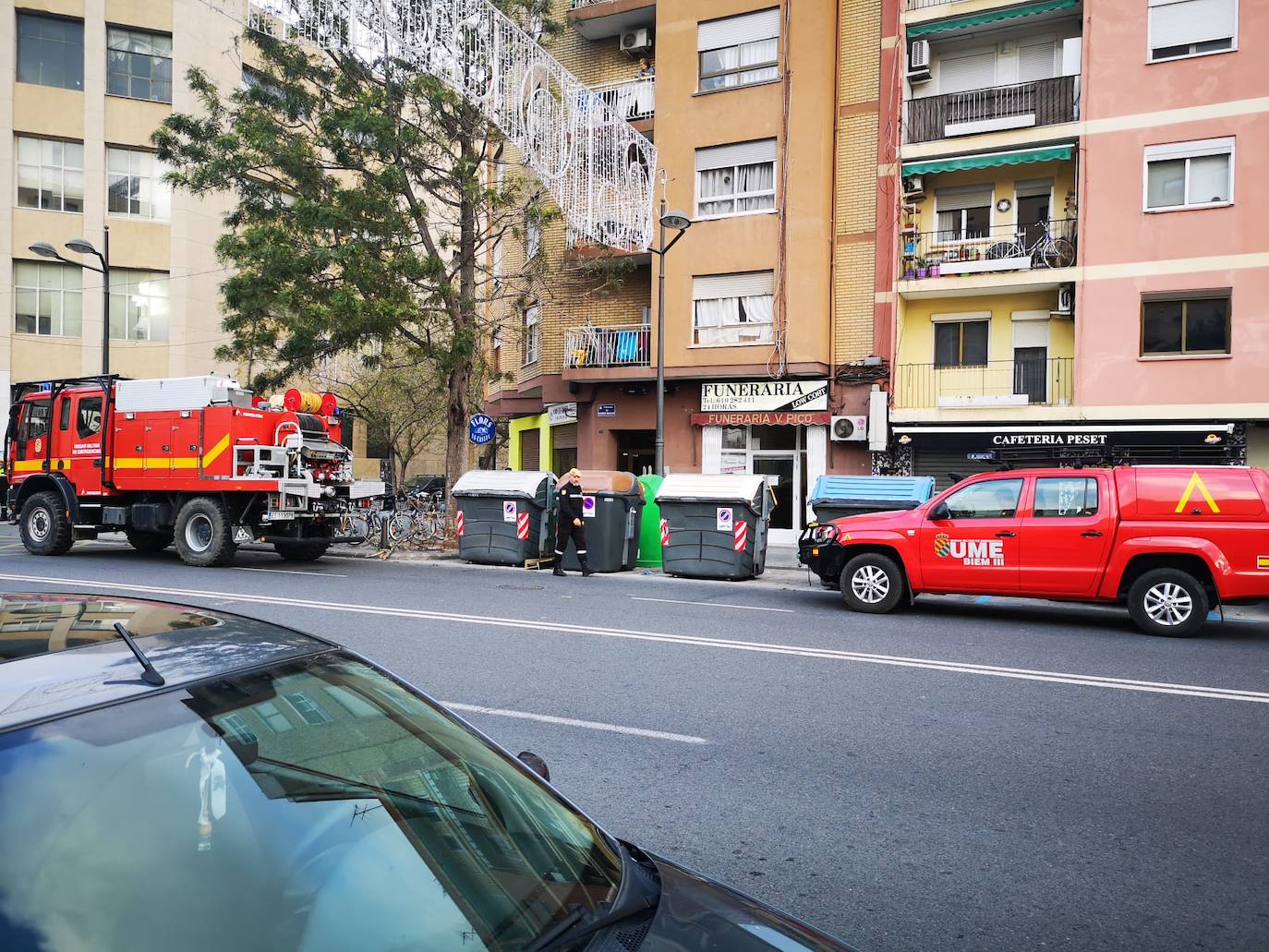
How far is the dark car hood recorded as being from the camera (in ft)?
5.85

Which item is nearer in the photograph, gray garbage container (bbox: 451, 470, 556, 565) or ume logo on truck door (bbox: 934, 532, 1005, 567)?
ume logo on truck door (bbox: 934, 532, 1005, 567)

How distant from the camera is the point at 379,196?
17109 mm

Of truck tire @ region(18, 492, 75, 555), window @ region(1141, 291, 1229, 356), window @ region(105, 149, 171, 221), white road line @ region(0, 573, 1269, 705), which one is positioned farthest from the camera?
window @ region(105, 149, 171, 221)

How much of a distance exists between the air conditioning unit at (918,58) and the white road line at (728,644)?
53.8ft

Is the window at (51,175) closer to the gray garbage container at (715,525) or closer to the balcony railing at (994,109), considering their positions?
the balcony railing at (994,109)

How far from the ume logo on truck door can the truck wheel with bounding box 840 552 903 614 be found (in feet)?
1.86

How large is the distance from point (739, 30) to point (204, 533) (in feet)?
53.0

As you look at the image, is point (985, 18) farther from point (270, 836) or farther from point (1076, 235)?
point (270, 836)

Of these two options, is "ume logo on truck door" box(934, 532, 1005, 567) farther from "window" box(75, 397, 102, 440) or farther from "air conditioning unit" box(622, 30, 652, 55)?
"air conditioning unit" box(622, 30, 652, 55)

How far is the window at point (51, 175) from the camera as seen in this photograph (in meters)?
33.3

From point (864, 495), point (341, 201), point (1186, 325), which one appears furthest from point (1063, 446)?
point (341, 201)

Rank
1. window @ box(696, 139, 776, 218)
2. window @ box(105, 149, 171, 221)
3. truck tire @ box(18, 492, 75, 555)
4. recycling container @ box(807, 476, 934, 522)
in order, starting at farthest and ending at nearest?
window @ box(105, 149, 171, 221) → window @ box(696, 139, 776, 218) → truck tire @ box(18, 492, 75, 555) → recycling container @ box(807, 476, 934, 522)

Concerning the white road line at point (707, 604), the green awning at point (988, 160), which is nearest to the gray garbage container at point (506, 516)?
the white road line at point (707, 604)

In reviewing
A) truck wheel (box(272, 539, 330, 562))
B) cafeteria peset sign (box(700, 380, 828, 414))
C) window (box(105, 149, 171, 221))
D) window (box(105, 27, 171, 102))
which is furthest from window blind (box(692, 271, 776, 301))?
window (box(105, 27, 171, 102))
